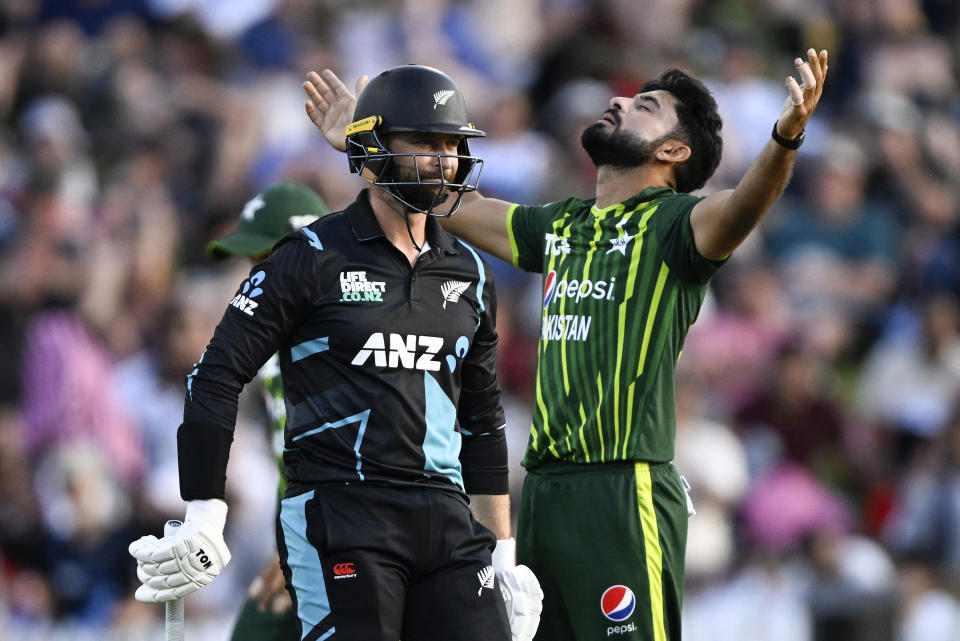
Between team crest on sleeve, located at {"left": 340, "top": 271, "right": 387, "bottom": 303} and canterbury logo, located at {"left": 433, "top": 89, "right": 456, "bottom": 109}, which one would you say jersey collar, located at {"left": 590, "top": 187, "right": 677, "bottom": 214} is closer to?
canterbury logo, located at {"left": 433, "top": 89, "right": 456, "bottom": 109}

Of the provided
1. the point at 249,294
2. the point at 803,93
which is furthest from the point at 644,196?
the point at 249,294

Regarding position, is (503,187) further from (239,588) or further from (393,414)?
(393,414)

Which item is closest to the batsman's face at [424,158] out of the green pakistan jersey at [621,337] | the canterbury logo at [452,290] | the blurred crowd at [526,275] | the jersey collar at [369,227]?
the jersey collar at [369,227]

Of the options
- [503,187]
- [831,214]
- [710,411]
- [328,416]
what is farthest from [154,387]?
[328,416]

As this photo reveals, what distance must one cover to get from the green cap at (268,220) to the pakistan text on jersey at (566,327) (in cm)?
120

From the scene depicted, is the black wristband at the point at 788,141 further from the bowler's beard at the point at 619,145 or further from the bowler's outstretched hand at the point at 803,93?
the bowler's beard at the point at 619,145

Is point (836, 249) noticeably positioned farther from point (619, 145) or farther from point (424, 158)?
point (424, 158)

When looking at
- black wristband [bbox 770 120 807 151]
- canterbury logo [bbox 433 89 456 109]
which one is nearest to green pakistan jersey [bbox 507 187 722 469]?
black wristband [bbox 770 120 807 151]

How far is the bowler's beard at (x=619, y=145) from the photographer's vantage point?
231 inches

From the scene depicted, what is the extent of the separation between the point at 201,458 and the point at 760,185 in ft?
6.55

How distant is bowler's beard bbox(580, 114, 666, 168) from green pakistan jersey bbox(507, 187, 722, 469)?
198 millimetres

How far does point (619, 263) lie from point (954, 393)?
577 centimetres

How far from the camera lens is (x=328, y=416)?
4844mm

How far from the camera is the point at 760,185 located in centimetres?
507
